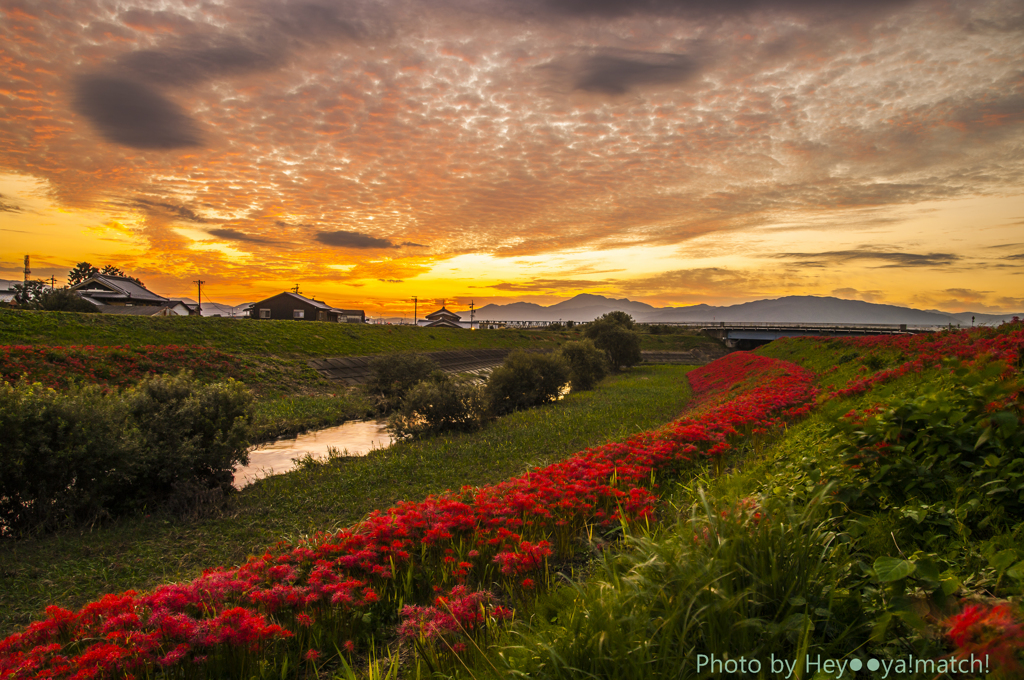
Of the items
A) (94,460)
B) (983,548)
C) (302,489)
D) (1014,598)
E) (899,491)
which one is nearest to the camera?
(1014,598)

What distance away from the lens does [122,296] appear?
5728 centimetres

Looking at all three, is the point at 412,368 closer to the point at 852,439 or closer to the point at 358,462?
the point at 358,462

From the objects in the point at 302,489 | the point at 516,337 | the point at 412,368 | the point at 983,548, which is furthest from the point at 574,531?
the point at 516,337

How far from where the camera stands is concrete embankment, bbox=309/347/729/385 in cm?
3127

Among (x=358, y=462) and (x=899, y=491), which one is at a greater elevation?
(x=899, y=491)

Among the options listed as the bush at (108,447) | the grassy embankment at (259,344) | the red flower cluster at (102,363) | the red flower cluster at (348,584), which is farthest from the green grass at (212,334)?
the red flower cluster at (348,584)

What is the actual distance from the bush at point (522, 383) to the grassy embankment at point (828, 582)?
1735cm

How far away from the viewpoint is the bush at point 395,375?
71.3 feet

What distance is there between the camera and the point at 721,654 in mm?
2574

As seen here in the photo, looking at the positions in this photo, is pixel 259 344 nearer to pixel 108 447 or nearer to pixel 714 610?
pixel 108 447

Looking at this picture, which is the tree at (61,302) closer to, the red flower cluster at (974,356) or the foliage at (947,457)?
the red flower cluster at (974,356)

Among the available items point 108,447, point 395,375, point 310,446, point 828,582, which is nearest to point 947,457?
point 828,582

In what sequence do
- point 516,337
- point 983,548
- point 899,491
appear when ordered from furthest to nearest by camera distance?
point 516,337
point 899,491
point 983,548

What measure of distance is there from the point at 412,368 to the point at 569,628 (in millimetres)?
20241
